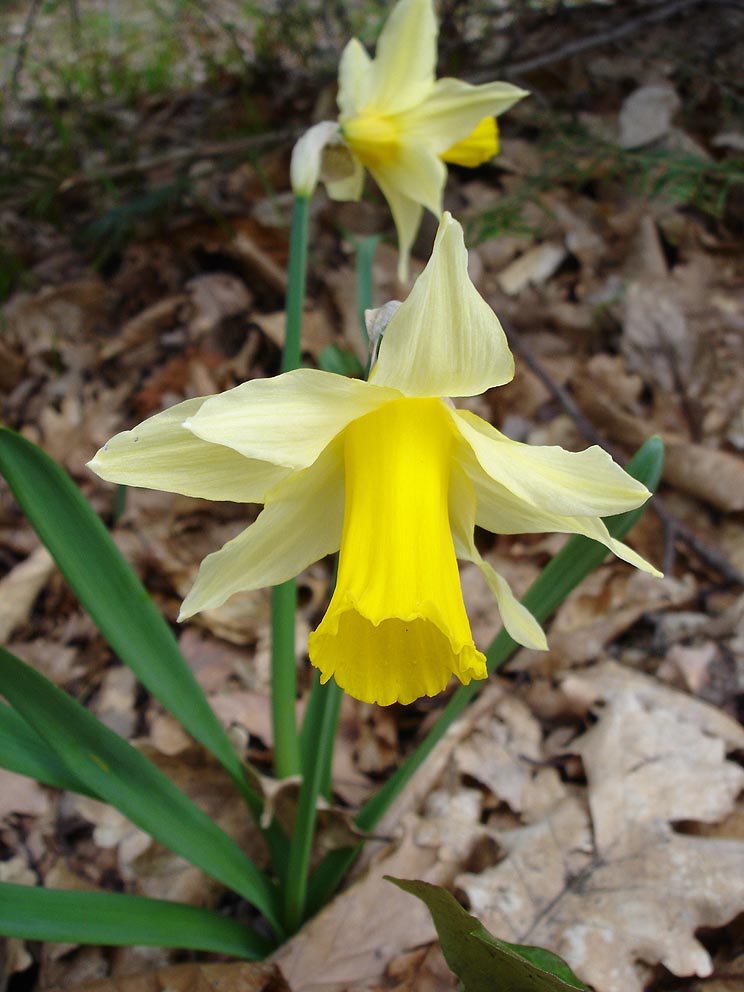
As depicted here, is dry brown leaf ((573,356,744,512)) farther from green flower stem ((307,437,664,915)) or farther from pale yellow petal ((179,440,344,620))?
pale yellow petal ((179,440,344,620))

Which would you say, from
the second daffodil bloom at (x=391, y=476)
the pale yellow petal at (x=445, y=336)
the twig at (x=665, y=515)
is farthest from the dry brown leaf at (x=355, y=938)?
the twig at (x=665, y=515)

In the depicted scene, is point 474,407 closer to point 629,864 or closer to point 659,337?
point 659,337

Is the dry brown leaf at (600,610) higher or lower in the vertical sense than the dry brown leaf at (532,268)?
lower

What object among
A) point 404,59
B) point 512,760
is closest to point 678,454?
point 512,760

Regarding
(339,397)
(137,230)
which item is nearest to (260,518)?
(339,397)

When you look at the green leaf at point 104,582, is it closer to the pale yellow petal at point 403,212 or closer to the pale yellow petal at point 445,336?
the pale yellow petal at point 445,336

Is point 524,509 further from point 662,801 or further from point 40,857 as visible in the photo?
point 40,857

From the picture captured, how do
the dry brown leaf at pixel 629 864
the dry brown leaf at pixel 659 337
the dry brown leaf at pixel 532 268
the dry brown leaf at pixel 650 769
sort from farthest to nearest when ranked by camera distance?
the dry brown leaf at pixel 532 268 → the dry brown leaf at pixel 659 337 → the dry brown leaf at pixel 650 769 → the dry brown leaf at pixel 629 864
